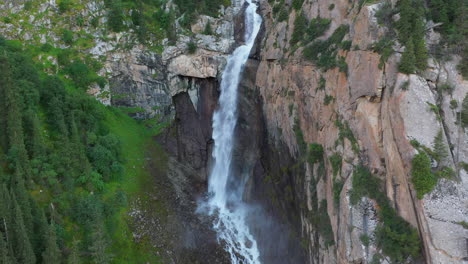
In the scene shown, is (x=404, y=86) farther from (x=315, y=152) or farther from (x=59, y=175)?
(x=59, y=175)

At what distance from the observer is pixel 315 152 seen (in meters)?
26.8

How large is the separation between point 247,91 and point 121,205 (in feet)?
67.8

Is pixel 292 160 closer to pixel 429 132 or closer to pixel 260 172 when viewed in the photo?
pixel 260 172

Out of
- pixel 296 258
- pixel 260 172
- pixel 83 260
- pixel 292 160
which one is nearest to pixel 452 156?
pixel 292 160

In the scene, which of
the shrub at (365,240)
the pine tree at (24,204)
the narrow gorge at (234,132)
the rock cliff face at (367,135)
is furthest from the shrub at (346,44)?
the pine tree at (24,204)

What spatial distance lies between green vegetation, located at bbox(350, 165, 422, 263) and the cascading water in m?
19.9

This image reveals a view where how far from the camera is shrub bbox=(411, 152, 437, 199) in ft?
58.7

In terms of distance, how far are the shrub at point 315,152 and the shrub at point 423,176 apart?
885 centimetres

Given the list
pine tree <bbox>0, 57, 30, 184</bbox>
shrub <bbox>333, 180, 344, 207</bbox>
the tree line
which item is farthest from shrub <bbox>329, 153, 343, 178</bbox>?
pine tree <bbox>0, 57, 30, 184</bbox>

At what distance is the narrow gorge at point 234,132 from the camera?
64.5ft

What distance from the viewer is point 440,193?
17.8 m

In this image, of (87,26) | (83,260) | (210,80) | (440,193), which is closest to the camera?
(440,193)

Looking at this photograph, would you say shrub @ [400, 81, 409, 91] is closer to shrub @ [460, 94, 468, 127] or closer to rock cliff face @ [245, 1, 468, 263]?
rock cliff face @ [245, 1, 468, 263]

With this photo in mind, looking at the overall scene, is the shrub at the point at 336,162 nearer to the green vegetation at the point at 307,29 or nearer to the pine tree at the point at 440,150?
Result: the pine tree at the point at 440,150
